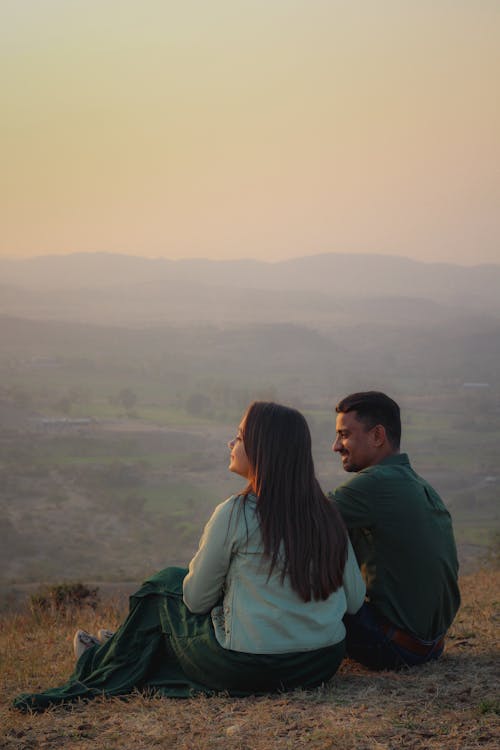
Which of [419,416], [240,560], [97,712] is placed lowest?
[419,416]

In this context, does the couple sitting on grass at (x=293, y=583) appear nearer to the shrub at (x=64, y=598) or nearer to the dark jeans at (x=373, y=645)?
the dark jeans at (x=373, y=645)

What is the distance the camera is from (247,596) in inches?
153

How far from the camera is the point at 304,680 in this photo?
4156mm

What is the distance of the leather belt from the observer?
447cm

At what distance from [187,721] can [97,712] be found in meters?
0.54

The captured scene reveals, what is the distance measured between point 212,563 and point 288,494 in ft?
1.62

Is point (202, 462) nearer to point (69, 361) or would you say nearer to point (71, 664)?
point (69, 361)

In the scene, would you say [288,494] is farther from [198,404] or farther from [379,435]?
[198,404]

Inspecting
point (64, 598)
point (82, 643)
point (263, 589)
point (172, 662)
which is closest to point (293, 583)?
point (263, 589)

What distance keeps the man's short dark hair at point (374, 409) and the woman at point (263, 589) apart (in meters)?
0.74

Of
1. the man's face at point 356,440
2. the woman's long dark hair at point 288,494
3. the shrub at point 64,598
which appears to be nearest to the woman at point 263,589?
the woman's long dark hair at point 288,494

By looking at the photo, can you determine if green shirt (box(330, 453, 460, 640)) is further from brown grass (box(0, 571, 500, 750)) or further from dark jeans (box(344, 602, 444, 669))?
brown grass (box(0, 571, 500, 750))

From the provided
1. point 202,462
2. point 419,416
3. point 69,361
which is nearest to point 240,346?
point 69,361

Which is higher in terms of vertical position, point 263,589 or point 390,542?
point 390,542
